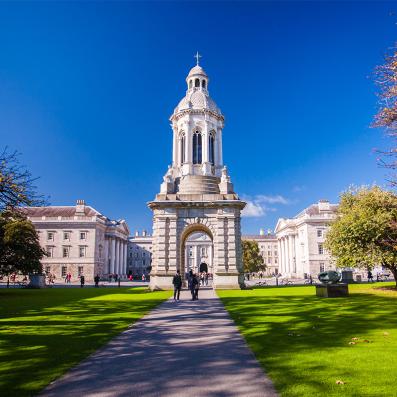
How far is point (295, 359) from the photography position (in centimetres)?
799

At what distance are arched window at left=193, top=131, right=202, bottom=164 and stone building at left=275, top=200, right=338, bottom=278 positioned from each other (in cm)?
4179

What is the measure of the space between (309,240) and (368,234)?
50693 millimetres

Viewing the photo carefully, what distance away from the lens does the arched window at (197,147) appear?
40.1m

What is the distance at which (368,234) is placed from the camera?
30438 mm

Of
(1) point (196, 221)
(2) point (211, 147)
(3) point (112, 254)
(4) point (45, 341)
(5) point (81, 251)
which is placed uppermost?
(2) point (211, 147)

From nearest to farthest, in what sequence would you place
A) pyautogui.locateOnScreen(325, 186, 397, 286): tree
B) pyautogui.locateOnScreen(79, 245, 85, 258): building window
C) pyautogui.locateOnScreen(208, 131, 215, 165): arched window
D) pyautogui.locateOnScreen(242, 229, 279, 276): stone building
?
pyautogui.locateOnScreen(325, 186, 397, 286): tree → pyautogui.locateOnScreen(208, 131, 215, 165): arched window → pyautogui.locateOnScreen(79, 245, 85, 258): building window → pyautogui.locateOnScreen(242, 229, 279, 276): stone building

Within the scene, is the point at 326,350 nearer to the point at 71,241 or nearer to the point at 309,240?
the point at 309,240

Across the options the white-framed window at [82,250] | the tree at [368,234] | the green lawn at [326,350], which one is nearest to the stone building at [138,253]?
the white-framed window at [82,250]

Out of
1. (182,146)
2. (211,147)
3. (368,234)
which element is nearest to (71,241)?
(182,146)

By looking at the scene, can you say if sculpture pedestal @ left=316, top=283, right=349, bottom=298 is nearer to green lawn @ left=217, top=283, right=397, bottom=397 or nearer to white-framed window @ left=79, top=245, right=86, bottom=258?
green lawn @ left=217, top=283, right=397, bottom=397

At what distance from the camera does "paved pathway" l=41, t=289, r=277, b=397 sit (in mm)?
6184

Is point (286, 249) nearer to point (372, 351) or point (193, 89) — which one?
point (193, 89)

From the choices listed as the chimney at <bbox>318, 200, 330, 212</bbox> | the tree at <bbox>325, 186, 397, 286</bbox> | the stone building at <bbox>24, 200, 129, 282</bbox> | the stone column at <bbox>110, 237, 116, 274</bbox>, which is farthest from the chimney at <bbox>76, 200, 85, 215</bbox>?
the tree at <bbox>325, 186, 397, 286</bbox>

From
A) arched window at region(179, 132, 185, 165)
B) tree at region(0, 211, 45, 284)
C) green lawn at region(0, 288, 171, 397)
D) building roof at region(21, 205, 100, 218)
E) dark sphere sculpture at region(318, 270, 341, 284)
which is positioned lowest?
green lawn at region(0, 288, 171, 397)
